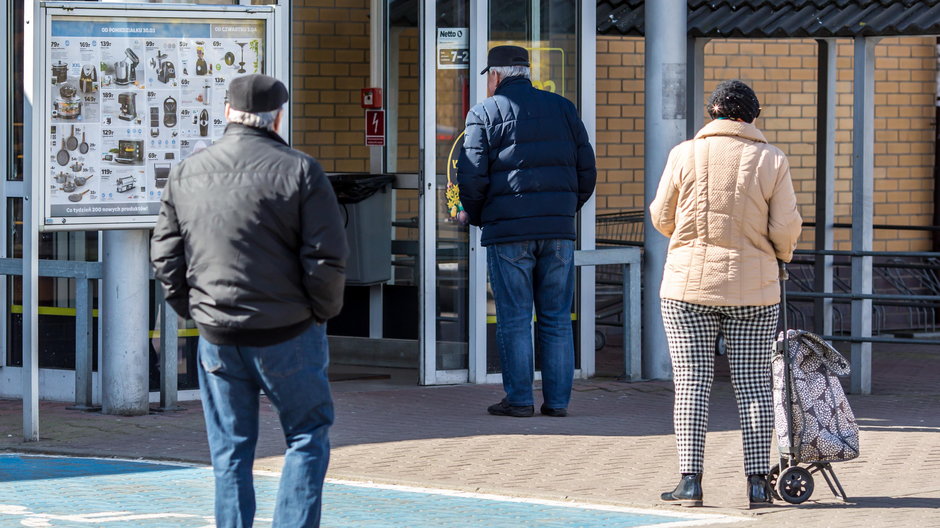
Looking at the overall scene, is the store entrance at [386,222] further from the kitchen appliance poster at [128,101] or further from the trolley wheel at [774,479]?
the trolley wheel at [774,479]

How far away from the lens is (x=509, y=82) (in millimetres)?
8383

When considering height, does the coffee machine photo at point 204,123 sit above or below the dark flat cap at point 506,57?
below

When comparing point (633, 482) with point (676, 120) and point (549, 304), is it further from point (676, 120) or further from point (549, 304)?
point (676, 120)

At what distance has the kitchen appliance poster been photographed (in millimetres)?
7855

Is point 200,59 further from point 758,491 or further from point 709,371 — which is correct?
point 758,491

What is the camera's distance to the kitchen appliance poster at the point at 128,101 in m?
7.86

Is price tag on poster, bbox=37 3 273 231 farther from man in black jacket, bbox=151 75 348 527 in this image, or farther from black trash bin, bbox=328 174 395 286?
man in black jacket, bbox=151 75 348 527

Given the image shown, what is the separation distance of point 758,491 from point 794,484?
148 mm

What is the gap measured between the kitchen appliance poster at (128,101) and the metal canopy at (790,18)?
10.1ft

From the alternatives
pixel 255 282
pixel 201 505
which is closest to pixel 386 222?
pixel 201 505

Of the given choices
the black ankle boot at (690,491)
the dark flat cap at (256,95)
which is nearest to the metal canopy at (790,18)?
the black ankle boot at (690,491)

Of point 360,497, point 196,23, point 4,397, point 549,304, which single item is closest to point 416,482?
point 360,497

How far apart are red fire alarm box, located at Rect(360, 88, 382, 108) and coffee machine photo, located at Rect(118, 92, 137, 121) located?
328cm

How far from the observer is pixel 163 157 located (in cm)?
816
